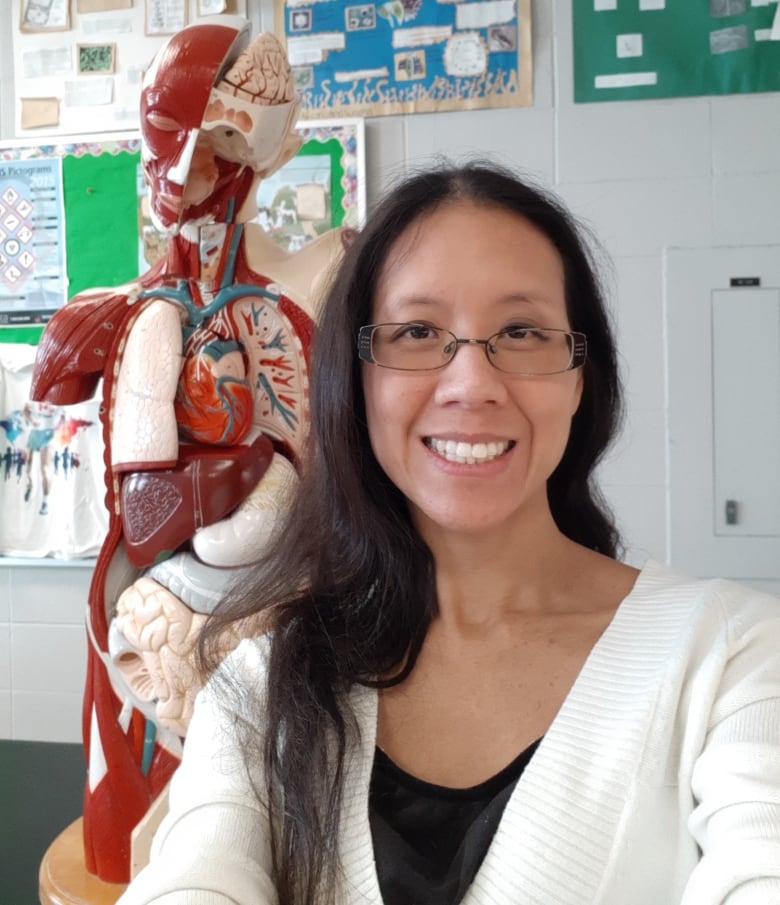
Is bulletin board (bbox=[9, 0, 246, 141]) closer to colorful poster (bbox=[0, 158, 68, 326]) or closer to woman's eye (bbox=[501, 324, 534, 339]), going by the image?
colorful poster (bbox=[0, 158, 68, 326])

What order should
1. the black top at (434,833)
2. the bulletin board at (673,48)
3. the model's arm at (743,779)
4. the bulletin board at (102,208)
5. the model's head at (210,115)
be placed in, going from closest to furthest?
the model's arm at (743,779) < the black top at (434,833) < the model's head at (210,115) < the bulletin board at (673,48) < the bulletin board at (102,208)

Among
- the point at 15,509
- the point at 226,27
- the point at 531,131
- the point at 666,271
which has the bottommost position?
the point at 15,509

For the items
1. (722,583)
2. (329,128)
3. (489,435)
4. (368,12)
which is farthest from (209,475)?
(368,12)

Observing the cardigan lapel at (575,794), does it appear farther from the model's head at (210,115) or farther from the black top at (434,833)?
the model's head at (210,115)

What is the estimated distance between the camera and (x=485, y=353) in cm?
69

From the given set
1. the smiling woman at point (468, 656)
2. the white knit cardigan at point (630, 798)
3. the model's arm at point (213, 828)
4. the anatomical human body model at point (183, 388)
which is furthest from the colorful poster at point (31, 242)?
the white knit cardigan at point (630, 798)

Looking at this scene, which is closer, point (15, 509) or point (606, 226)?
point (606, 226)

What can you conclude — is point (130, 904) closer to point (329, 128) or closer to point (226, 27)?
point (226, 27)

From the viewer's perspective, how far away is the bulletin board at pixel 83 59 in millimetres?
1865

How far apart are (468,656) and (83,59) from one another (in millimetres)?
1736

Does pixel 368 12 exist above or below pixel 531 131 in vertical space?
above

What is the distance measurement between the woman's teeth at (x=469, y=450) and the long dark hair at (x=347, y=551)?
12cm

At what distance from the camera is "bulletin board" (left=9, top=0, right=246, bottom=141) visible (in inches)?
73.4

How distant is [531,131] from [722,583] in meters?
1.31
